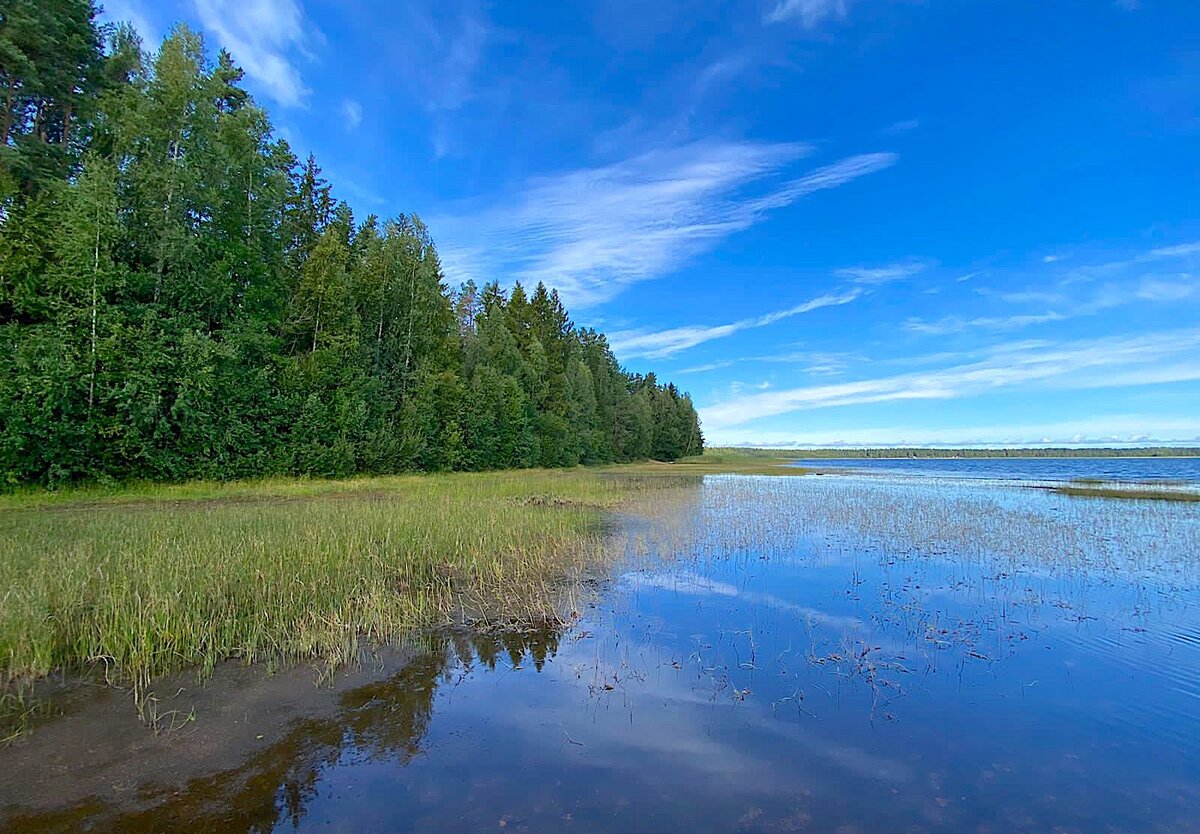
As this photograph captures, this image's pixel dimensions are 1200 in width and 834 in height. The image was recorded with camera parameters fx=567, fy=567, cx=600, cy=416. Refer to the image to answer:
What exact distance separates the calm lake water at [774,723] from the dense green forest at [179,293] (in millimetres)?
20586

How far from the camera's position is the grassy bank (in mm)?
6715

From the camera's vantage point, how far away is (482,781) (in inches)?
187

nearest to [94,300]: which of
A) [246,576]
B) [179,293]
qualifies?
[179,293]

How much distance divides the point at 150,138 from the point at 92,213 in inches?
189

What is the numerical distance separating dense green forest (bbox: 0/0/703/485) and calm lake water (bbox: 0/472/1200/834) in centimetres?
2059

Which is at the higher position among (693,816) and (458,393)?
(458,393)

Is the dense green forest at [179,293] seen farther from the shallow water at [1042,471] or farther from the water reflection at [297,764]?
the shallow water at [1042,471]

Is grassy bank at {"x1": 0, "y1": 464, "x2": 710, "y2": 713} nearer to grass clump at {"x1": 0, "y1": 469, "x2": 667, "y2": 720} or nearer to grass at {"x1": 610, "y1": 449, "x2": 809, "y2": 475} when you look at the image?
grass clump at {"x1": 0, "y1": 469, "x2": 667, "y2": 720}

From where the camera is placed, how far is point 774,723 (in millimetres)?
5863

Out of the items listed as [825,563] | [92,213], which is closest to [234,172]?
[92,213]

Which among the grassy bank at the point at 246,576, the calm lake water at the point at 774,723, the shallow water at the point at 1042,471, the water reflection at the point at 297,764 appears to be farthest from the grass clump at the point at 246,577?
the shallow water at the point at 1042,471

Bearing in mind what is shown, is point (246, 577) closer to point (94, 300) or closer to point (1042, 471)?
point (94, 300)

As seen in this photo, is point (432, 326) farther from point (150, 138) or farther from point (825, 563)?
point (825, 563)

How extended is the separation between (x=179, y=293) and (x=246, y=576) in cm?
2012
